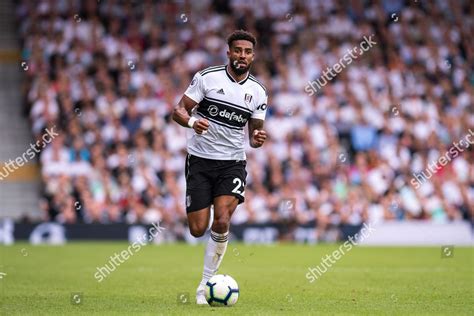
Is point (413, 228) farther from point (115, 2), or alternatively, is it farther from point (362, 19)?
point (115, 2)

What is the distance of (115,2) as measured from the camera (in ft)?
95.8

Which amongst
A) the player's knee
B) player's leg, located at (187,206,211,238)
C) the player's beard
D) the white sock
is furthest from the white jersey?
the white sock

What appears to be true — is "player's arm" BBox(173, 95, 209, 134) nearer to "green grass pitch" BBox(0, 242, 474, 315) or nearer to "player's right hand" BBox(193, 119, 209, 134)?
"player's right hand" BBox(193, 119, 209, 134)

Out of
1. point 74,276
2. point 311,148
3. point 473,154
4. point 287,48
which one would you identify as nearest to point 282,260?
point 74,276

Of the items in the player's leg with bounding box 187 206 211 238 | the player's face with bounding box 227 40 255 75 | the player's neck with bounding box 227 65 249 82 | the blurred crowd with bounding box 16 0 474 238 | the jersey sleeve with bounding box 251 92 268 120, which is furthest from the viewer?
the blurred crowd with bounding box 16 0 474 238

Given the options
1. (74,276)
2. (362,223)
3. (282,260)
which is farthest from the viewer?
(362,223)

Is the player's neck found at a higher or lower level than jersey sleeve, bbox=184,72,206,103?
higher

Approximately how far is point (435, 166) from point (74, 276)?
12.8 m

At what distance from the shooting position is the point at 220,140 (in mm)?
11664

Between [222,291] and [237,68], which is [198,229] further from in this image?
[237,68]

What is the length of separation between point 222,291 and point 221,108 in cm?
215

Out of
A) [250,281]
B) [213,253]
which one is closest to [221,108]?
[213,253]

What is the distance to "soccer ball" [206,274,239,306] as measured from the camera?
11.0 metres

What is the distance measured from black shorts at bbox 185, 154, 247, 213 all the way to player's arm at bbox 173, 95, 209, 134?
635 mm
